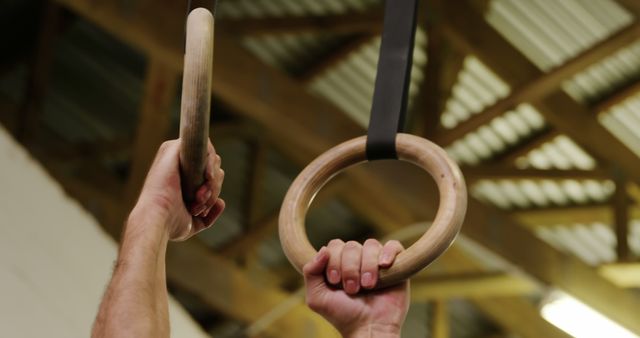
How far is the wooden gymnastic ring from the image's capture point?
1.14 metres

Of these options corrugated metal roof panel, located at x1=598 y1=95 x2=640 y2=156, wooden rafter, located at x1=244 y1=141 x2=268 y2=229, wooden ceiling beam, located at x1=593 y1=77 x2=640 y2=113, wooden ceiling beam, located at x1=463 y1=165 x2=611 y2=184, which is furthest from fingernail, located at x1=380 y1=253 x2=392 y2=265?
wooden rafter, located at x1=244 y1=141 x2=268 y2=229

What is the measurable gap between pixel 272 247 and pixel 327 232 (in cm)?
56

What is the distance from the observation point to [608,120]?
620 centimetres

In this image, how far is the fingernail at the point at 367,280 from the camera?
116 cm

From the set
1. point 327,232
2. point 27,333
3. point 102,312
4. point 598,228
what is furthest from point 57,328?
point 327,232

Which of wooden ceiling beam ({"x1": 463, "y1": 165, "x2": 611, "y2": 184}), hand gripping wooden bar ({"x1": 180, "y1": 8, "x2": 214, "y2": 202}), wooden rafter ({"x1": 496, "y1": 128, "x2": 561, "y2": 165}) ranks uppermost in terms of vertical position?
wooden rafter ({"x1": 496, "y1": 128, "x2": 561, "y2": 165})

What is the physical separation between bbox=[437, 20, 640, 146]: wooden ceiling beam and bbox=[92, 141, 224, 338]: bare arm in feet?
13.6

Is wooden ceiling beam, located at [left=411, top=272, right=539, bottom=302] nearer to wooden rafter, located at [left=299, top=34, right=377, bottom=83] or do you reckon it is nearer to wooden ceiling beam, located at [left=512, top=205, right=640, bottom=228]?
wooden ceiling beam, located at [left=512, top=205, right=640, bottom=228]

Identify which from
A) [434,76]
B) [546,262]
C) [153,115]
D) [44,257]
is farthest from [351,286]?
[546,262]

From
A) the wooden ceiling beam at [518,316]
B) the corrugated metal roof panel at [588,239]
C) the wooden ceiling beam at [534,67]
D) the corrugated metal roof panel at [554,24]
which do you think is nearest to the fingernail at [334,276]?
the wooden ceiling beam at [534,67]

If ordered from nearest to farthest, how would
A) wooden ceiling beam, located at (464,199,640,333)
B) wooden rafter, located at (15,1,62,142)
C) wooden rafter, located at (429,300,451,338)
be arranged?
wooden ceiling beam, located at (464,199,640,333)
wooden rafter, located at (15,1,62,142)
wooden rafter, located at (429,300,451,338)

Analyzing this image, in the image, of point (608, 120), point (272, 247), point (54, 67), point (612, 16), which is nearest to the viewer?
point (612, 16)

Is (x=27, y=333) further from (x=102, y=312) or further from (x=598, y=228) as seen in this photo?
(x=598, y=228)

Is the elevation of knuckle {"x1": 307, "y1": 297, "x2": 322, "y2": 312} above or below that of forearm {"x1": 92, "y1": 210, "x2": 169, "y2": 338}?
above
